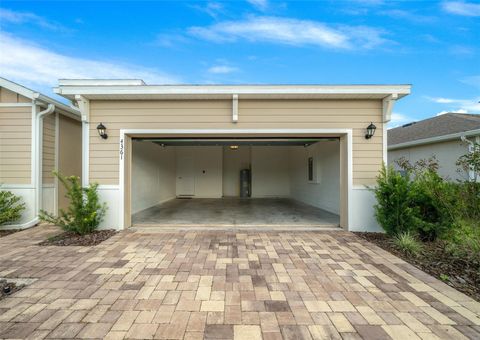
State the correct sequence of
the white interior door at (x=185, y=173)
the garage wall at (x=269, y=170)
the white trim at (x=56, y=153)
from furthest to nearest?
the garage wall at (x=269, y=170) → the white interior door at (x=185, y=173) → the white trim at (x=56, y=153)

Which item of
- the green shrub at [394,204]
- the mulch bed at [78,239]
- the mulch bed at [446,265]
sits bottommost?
the mulch bed at [446,265]

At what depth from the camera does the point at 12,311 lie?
2143mm

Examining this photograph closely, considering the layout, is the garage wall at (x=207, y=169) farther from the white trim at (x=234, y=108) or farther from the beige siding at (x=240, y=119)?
the white trim at (x=234, y=108)

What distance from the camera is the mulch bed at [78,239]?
13.6ft

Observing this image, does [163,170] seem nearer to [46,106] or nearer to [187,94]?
[46,106]

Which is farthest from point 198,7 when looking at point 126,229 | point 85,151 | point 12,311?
point 12,311

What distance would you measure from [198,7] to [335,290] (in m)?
8.36

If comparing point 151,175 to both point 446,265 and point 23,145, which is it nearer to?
point 23,145

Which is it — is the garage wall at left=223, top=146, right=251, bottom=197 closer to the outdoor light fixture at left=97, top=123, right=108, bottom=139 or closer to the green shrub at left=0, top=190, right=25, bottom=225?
the outdoor light fixture at left=97, top=123, right=108, bottom=139

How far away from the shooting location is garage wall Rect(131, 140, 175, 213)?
7.27 meters

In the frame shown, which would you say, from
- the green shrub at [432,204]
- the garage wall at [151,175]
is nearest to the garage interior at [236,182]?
the garage wall at [151,175]

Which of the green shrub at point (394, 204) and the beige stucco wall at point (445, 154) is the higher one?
the beige stucco wall at point (445, 154)

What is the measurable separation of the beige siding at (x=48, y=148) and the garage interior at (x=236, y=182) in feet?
6.11

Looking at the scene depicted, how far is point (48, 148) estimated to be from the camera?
578 cm
